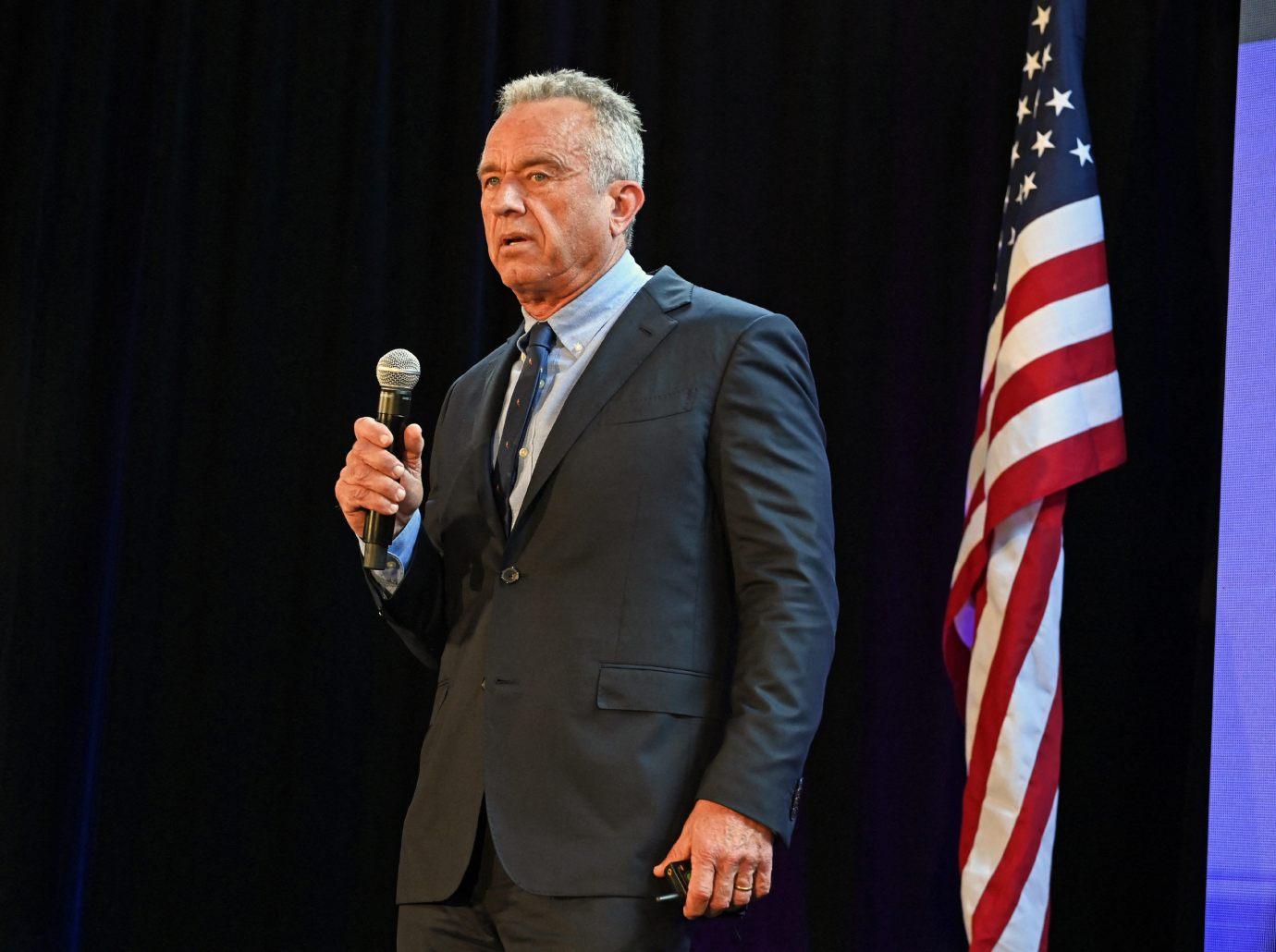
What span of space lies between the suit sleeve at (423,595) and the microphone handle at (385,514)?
0.39ft

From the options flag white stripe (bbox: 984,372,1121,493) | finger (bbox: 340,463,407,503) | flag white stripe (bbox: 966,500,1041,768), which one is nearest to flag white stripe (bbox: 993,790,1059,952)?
flag white stripe (bbox: 966,500,1041,768)

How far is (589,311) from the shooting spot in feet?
6.25

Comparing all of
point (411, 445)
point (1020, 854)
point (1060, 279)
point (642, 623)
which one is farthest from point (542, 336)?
point (1020, 854)

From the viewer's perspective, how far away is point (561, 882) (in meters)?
1.56

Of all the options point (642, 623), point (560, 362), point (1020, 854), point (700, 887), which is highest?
point (560, 362)

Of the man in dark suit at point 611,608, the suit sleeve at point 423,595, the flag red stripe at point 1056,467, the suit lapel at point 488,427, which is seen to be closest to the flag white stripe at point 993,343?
the flag red stripe at point 1056,467

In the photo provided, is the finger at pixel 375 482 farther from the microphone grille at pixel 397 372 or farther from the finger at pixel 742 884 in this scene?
the finger at pixel 742 884

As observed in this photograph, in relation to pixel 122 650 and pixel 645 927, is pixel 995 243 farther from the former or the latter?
pixel 122 650

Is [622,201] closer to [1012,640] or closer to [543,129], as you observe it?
[543,129]

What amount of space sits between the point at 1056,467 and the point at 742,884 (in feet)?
4.38

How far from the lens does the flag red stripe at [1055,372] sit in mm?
2611

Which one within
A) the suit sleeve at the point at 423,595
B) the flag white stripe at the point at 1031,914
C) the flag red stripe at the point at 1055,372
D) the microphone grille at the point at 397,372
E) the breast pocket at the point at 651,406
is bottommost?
the flag white stripe at the point at 1031,914

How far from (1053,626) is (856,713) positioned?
0.54m

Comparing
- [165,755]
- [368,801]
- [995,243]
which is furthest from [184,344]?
[995,243]
